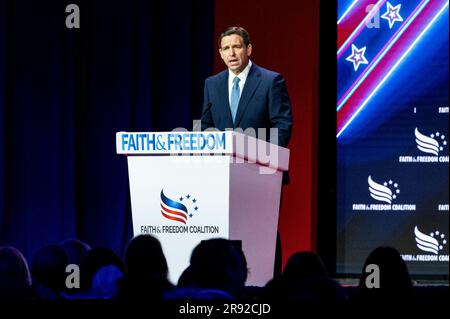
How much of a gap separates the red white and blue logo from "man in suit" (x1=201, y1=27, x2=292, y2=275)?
2.96 ft

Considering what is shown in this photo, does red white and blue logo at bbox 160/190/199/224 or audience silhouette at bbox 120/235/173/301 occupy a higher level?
red white and blue logo at bbox 160/190/199/224

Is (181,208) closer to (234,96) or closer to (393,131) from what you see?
(234,96)

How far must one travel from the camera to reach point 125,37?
22.1 ft

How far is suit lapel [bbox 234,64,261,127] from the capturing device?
4898mm

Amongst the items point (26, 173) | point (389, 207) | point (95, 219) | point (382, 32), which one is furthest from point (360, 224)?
point (26, 173)

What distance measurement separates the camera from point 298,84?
21.3 feet

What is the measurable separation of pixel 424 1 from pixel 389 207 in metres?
1.47

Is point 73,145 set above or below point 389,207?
above

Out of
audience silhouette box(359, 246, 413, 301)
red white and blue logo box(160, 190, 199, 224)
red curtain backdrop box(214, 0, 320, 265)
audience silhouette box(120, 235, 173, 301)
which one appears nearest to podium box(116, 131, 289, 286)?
red white and blue logo box(160, 190, 199, 224)

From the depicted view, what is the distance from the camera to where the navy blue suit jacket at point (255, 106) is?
489 centimetres

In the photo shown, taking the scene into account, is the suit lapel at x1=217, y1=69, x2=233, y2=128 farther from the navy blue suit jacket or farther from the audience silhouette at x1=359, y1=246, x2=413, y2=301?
the audience silhouette at x1=359, y1=246, x2=413, y2=301

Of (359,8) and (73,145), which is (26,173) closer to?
(73,145)

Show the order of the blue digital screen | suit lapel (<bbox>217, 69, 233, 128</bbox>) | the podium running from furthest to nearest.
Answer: the blue digital screen → suit lapel (<bbox>217, 69, 233, 128</bbox>) → the podium
